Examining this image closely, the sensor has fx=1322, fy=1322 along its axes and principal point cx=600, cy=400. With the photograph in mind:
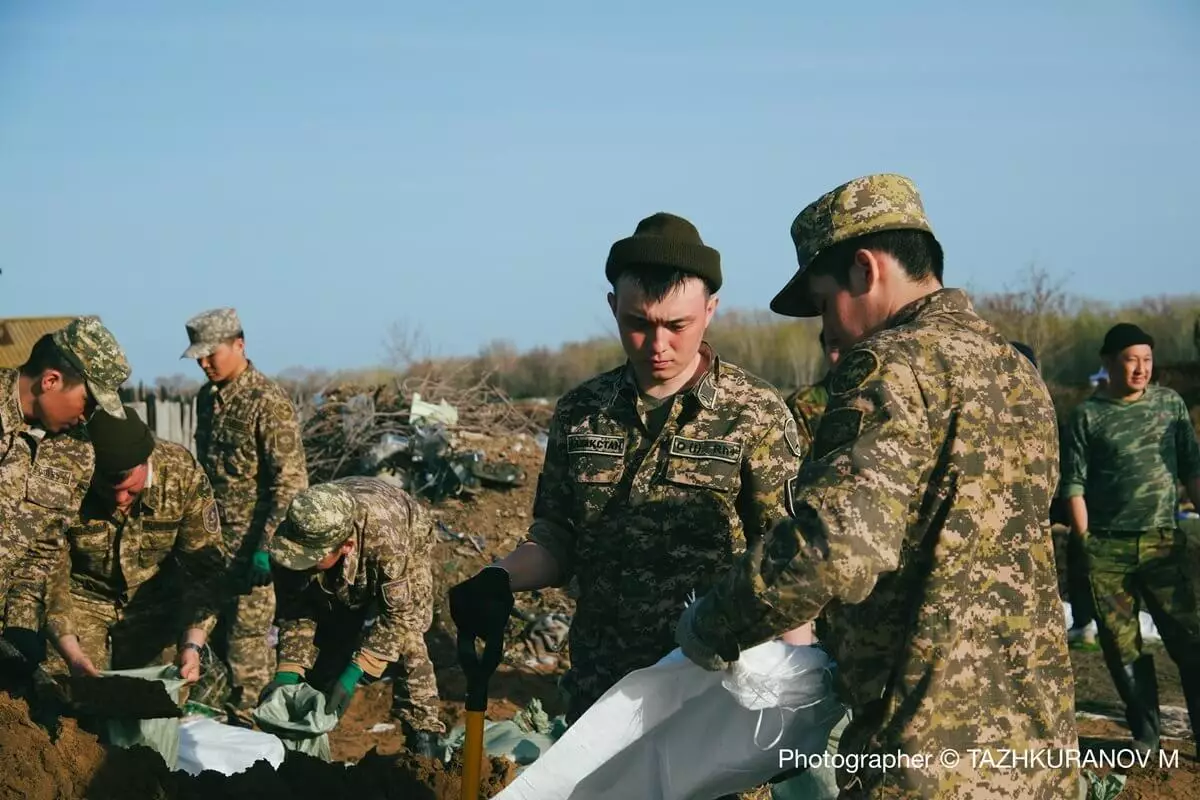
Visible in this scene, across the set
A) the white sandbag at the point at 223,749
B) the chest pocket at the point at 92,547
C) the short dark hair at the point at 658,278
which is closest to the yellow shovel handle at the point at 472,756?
the short dark hair at the point at 658,278

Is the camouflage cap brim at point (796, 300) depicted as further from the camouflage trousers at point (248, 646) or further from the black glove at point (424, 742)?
the camouflage trousers at point (248, 646)

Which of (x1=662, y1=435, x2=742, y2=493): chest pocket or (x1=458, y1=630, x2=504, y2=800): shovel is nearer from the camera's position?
(x1=458, y1=630, x2=504, y2=800): shovel

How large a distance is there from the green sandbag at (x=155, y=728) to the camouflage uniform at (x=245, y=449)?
2308 millimetres

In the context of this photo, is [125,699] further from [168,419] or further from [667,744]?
[168,419]

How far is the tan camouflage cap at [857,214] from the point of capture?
253 cm

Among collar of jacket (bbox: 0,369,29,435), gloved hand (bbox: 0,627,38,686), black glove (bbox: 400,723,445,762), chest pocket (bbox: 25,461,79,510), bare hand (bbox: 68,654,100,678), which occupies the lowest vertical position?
black glove (bbox: 400,723,445,762)

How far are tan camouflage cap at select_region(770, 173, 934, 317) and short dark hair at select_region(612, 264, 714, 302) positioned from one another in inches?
30.9

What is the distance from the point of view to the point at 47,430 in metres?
4.95

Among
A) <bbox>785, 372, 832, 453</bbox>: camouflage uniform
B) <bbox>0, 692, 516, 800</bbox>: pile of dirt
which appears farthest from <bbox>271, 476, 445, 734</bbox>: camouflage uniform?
<bbox>785, 372, 832, 453</bbox>: camouflage uniform

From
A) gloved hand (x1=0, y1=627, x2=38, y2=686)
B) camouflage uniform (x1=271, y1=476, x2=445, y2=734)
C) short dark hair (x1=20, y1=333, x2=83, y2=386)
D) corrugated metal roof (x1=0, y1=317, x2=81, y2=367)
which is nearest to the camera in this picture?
gloved hand (x1=0, y1=627, x2=38, y2=686)

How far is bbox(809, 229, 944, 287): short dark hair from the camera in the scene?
8.34 feet

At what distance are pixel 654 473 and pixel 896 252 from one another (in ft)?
3.66

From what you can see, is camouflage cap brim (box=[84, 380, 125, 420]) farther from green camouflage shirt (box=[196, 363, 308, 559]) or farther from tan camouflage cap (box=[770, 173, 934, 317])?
tan camouflage cap (box=[770, 173, 934, 317])

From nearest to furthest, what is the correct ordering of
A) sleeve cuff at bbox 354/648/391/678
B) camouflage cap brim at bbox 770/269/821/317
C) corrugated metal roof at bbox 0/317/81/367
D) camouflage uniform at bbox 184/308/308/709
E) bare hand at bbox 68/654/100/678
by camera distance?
camouflage cap brim at bbox 770/269/821/317 < bare hand at bbox 68/654/100/678 < sleeve cuff at bbox 354/648/391/678 < camouflage uniform at bbox 184/308/308/709 < corrugated metal roof at bbox 0/317/81/367
